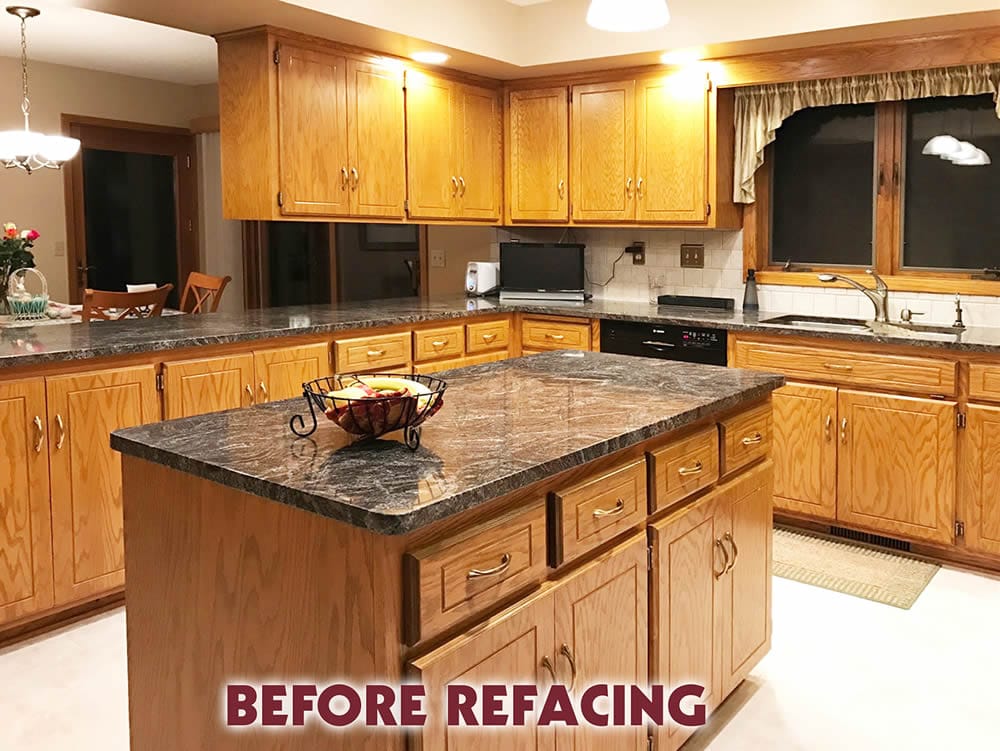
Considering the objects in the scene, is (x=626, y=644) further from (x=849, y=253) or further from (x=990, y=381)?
(x=849, y=253)

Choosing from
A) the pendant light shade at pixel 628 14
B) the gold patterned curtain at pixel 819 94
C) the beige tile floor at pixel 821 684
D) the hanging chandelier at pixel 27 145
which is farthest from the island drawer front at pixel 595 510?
the hanging chandelier at pixel 27 145

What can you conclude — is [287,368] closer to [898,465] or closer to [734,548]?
[734,548]

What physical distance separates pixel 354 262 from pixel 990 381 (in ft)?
15.7

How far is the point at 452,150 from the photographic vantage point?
16.2 ft

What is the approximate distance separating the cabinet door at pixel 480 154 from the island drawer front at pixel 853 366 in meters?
1.77

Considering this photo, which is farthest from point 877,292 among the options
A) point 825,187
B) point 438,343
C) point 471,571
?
point 471,571

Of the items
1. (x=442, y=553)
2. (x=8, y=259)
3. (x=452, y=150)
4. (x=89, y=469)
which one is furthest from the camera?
(x=452, y=150)

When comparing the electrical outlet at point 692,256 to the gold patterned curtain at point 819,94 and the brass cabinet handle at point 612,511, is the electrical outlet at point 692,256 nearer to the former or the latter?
the gold patterned curtain at point 819,94

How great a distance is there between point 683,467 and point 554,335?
105 inches

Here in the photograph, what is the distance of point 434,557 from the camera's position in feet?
4.91

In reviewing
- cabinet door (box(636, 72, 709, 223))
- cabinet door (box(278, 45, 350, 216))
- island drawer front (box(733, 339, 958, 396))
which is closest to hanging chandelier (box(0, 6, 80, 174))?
cabinet door (box(278, 45, 350, 216))

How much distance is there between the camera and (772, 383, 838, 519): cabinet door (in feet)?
12.8

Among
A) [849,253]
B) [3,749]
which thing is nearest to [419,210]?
[849,253]

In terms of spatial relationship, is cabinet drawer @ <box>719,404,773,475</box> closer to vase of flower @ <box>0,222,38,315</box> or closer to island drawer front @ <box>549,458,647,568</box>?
island drawer front @ <box>549,458,647,568</box>
